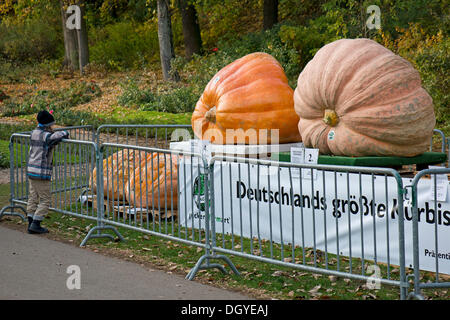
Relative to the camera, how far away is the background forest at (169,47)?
63.4 feet

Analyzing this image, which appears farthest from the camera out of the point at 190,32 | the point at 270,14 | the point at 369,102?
the point at 190,32

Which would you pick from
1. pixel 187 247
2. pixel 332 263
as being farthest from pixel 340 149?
pixel 187 247

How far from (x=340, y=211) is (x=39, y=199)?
421 cm

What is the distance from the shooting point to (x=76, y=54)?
31359 millimetres

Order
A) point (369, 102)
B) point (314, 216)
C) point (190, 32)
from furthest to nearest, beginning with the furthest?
point (190, 32), point (369, 102), point (314, 216)

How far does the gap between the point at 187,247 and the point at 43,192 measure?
7.14ft

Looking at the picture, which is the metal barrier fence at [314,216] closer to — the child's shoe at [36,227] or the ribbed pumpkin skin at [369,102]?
the ribbed pumpkin skin at [369,102]

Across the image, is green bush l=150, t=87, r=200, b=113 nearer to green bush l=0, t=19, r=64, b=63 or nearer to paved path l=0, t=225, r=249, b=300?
paved path l=0, t=225, r=249, b=300

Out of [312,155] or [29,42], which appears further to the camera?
[29,42]

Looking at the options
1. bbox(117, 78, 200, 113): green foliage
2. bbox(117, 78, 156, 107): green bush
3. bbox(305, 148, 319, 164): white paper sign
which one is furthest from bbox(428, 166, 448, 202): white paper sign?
bbox(117, 78, 156, 107): green bush

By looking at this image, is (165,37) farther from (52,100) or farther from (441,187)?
(441,187)

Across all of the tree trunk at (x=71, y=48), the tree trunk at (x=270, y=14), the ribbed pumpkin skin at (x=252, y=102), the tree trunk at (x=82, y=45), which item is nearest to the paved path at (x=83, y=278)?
the ribbed pumpkin skin at (x=252, y=102)

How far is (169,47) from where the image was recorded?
25328 mm

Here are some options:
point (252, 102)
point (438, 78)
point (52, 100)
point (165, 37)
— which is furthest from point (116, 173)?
point (165, 37)
